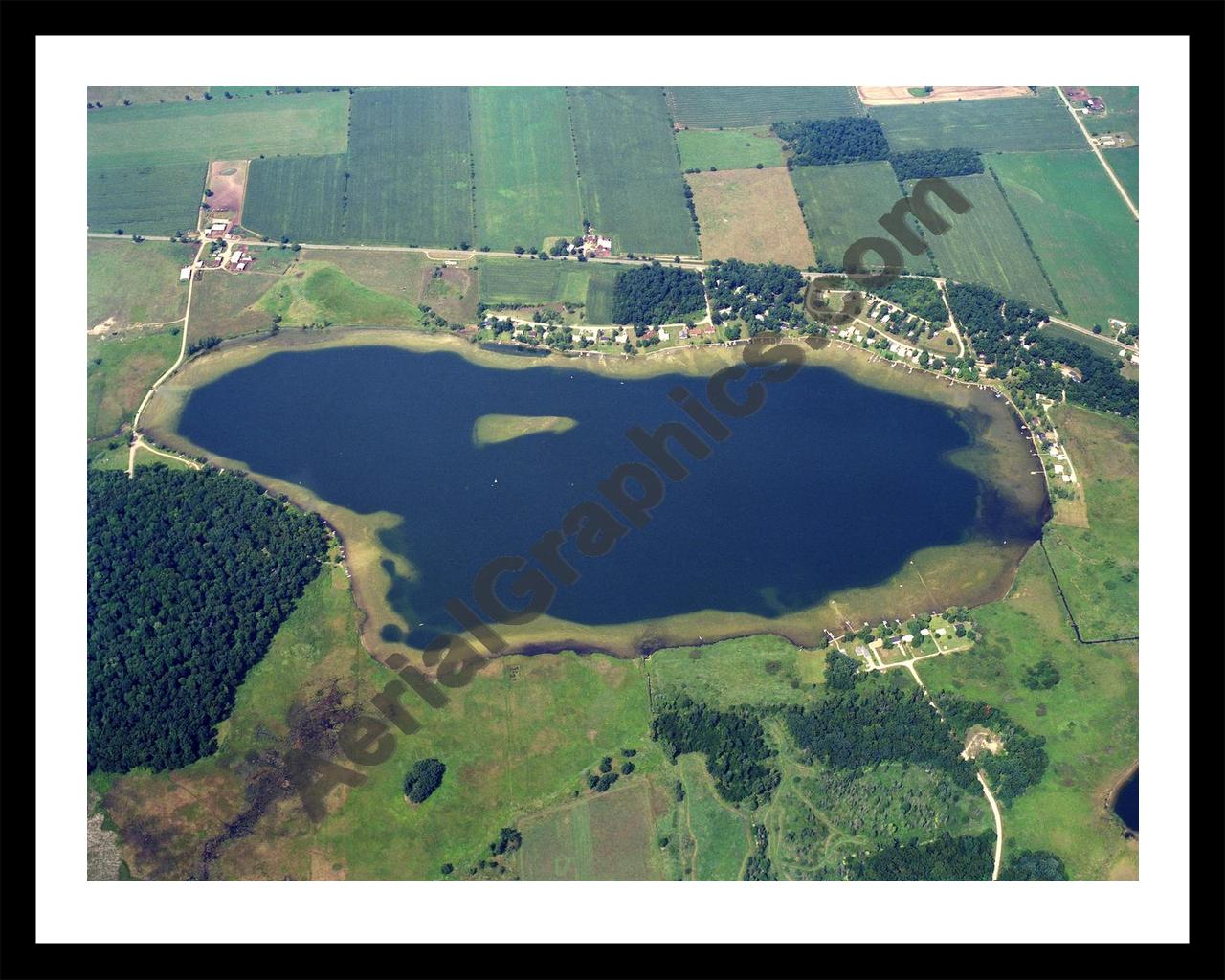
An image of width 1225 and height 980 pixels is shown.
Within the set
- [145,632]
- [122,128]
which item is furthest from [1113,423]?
[122,128]

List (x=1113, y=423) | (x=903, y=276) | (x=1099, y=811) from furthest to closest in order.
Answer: (x=903, y=276)
(x=1113, y=423)
(x=1099, y=811)

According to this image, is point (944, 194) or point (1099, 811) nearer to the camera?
point (1099, 811)

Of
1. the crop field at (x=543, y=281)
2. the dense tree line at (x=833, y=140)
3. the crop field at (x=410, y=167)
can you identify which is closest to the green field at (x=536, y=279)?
the crop field at (x=543, y=281)

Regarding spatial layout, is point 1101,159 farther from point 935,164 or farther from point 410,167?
point 410,167

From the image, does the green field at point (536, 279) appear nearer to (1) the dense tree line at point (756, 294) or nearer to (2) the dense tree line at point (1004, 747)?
(1) the dense tree line at point (756, 294)

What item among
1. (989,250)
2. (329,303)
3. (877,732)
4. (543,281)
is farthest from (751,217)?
(877,732)

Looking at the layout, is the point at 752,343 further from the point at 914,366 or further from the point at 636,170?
the point at 636,170
